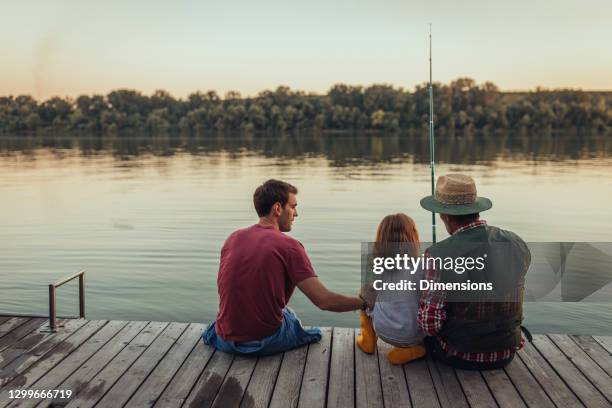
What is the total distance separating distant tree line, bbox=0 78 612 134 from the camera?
339 ft

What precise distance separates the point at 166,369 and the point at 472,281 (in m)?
2.15

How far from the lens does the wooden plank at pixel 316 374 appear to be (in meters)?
3.66

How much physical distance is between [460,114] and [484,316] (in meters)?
104

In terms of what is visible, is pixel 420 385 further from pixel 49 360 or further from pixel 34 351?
pixel 34 351

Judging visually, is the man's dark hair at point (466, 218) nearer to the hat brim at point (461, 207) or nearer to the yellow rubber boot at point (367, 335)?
the hat brim at point (461, 207)

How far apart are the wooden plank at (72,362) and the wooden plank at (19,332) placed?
1.80 feet

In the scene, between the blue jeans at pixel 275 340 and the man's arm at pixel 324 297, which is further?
the blue jeans at pixel 275 340

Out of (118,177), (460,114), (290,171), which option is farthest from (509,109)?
(118,177)

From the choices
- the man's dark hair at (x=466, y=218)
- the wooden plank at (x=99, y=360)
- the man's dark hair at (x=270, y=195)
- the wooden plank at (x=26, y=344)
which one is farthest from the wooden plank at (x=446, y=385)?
the wooden plank at (x=26, y=344)

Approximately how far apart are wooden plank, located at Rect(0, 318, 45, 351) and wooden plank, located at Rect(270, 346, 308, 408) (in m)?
2.16

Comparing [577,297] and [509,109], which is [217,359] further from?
[509,109]

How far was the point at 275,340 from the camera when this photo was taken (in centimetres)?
429

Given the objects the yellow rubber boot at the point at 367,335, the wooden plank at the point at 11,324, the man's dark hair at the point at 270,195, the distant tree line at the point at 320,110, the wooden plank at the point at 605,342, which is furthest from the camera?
the distant tree line at the point at 320,110

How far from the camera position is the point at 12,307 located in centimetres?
841
